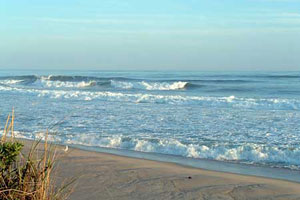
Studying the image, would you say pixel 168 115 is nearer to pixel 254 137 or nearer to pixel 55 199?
pixel 254 137

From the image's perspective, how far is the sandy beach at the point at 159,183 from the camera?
475 centimetres

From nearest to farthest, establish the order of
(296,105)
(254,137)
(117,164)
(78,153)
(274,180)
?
1. (274,180)
2. (117,164)
3. (78,153)
4. (254,137)
5. (296,105)

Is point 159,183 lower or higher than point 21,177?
lower

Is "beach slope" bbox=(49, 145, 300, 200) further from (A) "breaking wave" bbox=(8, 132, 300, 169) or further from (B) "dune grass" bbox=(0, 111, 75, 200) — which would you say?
(B) "dune grass" bbox=(0, 111, 75, 200)

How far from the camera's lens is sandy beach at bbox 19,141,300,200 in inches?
187

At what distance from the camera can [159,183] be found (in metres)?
5.23

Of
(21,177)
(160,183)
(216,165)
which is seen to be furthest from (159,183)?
(21,177)

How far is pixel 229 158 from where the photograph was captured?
736 cm

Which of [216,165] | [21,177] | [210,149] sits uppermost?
[21,177]

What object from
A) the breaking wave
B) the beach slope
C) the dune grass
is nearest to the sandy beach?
the beach slope

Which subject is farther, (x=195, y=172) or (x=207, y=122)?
(x=207, y=122)

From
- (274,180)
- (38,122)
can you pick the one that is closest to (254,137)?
(274,180)

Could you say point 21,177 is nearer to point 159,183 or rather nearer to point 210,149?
point 159,183

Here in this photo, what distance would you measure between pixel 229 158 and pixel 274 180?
166 centimetres
